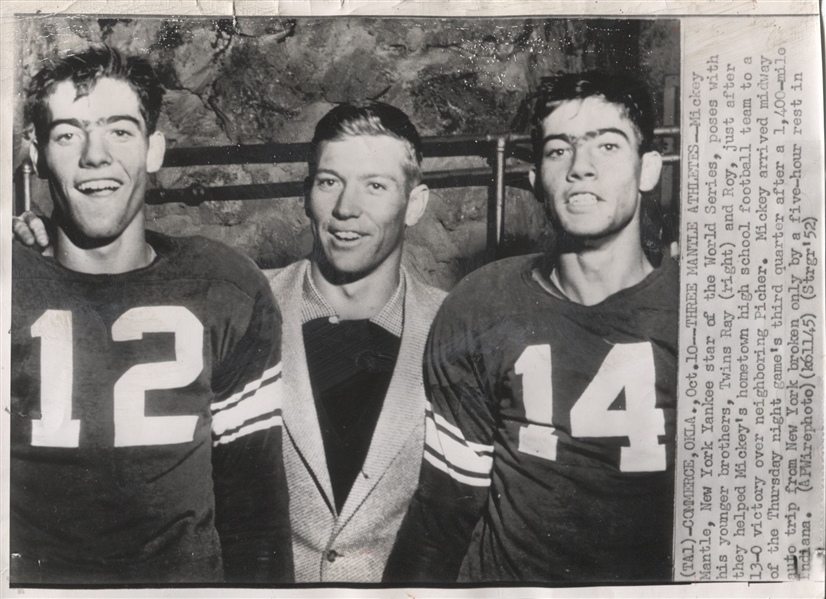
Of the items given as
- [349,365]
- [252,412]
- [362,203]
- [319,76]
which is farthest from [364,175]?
[252,412]

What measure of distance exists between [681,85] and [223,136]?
2.30 ft

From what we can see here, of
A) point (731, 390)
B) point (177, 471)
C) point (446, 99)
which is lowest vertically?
point (177, 471)

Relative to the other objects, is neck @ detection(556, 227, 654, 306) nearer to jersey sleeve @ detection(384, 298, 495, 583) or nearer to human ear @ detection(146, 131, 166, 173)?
jersey sleeve @ detection(384, 298, 495, 583)

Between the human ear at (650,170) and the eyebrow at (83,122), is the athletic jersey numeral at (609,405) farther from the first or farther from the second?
the eyebrow at (83,122)

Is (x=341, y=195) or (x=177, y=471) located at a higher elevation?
(x=341, y=195)

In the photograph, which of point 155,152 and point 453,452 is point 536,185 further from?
point 155,152

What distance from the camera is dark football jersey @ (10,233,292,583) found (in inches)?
36.7

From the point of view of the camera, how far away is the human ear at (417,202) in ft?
3.11

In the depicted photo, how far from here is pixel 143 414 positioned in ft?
3.06

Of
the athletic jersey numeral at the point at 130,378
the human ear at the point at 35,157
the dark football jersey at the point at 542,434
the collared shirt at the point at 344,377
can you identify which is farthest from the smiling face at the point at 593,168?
the human ear at the point at 35,157

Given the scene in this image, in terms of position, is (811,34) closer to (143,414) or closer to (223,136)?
(223,136)

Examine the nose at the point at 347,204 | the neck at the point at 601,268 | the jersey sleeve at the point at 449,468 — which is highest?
the nose at the point at 347,204

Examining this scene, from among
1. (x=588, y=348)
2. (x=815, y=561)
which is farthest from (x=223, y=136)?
(x=815, y=561)

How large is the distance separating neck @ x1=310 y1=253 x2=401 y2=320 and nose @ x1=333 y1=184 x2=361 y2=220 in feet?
0.27
